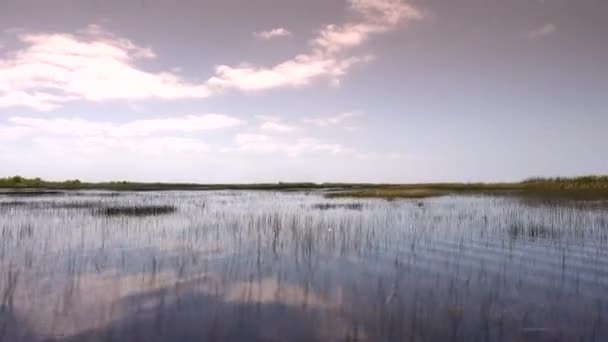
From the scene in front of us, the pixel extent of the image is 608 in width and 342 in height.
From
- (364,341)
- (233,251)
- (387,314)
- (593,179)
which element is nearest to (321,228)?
(233,251)

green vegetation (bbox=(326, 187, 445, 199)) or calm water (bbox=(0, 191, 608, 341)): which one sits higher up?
green vegetation (bbox=(326, 187, 445, 199))

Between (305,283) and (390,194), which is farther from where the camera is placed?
(390,194)

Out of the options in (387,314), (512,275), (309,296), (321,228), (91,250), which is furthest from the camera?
(321,228)

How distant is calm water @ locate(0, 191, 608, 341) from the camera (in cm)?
714

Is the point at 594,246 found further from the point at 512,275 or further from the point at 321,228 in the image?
the point at 321,228

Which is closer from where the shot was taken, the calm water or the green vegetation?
the calm water

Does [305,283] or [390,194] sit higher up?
→ [390,194]

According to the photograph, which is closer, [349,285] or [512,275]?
[349,285]

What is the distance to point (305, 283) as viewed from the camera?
10.2m

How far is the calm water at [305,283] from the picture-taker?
7.14 m

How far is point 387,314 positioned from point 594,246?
10596mm

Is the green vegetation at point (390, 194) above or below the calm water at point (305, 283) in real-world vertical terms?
above

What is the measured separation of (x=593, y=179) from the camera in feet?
220

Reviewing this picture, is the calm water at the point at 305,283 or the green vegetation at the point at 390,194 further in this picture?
the green vegetation at the point at 390,194
